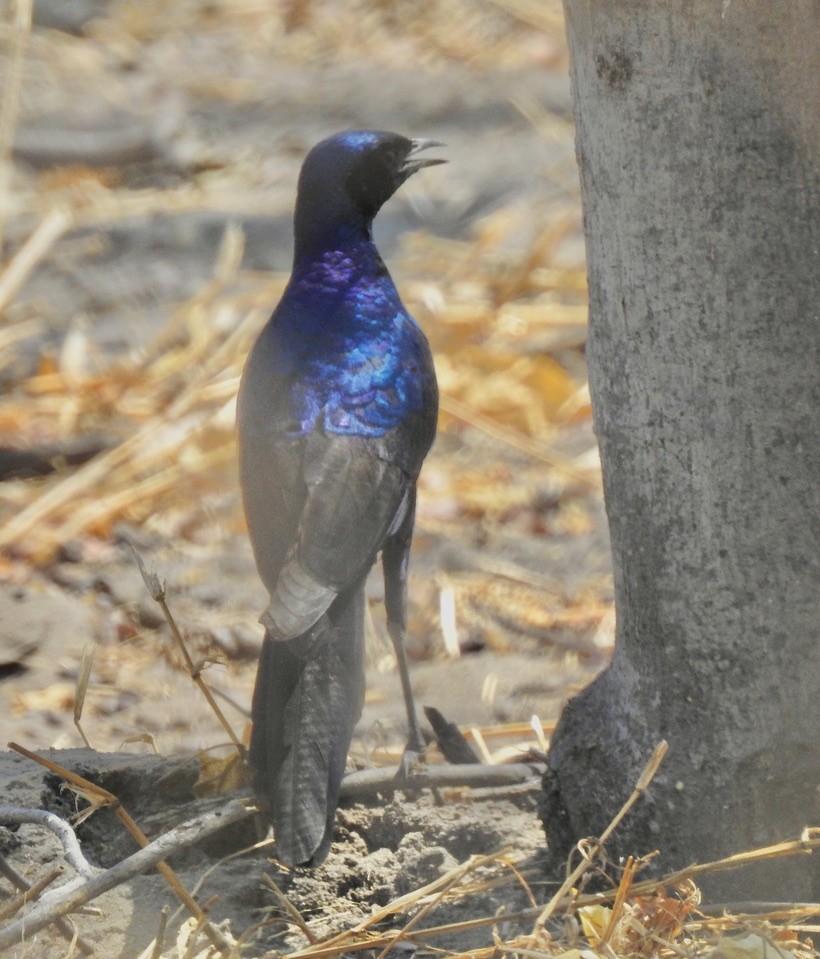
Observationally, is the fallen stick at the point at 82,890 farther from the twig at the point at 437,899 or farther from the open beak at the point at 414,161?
the open beak at the point at 414,161

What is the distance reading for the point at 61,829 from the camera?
8.18ft

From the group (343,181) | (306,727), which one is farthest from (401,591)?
(343,181)

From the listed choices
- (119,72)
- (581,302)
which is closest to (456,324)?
(581,302)

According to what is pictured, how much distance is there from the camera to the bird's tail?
8.98ft

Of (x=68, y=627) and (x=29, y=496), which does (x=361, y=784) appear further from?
(x=29, y=496)

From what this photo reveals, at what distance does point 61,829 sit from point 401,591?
46.5 inches

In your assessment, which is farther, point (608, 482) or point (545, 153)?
point (545, 153)

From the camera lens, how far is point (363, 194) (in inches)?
140

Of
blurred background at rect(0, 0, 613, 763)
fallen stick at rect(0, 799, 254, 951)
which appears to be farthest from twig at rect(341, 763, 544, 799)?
fallen stick at rect(0, 799, 254, 951)

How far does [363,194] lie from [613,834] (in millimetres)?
1628

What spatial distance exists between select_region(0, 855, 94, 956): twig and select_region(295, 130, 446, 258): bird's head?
5.19ft

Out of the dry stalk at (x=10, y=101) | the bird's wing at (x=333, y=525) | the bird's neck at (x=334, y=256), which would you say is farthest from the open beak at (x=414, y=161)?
the dry stalk at (x=10, y=101)

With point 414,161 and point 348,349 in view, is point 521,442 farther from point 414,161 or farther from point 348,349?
point 348,349

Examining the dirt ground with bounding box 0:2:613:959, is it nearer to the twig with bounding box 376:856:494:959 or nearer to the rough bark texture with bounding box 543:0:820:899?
the twig with bounding box 376:856:494:959
